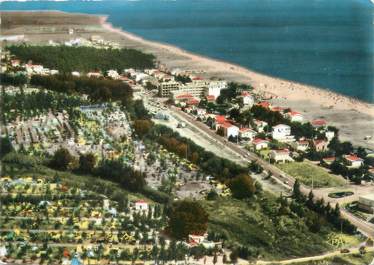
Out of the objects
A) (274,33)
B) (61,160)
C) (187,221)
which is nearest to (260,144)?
(61,160)

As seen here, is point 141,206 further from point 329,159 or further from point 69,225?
point 329,159

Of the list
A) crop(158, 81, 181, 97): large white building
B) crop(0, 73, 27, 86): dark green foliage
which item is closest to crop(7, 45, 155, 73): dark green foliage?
crop(158, 81, 181, 97): large white building

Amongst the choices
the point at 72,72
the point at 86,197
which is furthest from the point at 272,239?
the point at 72,72

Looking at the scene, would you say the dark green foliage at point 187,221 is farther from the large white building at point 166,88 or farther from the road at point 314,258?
the large white building at point 166,88

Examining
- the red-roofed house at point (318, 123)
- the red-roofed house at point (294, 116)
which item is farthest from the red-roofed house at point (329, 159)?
the red-roofed house at point (294, 116)

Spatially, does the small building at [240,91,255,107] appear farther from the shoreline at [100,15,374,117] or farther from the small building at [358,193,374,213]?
the small building at [358,193,374,213]

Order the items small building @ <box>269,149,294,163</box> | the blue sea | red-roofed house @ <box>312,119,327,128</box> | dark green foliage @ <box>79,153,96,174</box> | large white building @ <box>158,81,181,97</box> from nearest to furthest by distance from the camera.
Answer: dark green foliage @ <box>79,153,96,174</box>, small building @ <box>269,149,294,163</box>, red-roofed house @ <box>312,119,327,128</box>, large white building @ <box>158,81,181,97</box>, the blue sea
